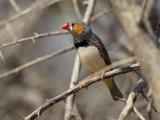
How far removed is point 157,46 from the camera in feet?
4.08

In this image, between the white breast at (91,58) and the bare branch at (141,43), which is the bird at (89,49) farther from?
the bare branch at (141,43)

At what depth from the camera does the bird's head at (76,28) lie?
4.80 metres

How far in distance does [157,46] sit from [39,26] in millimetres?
8244

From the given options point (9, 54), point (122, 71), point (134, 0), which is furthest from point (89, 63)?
point (9, 54)

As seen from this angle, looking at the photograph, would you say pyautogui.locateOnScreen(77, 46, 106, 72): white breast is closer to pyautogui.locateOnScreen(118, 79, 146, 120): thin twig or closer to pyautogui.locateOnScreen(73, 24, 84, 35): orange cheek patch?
pyautogui.locateOnScreen(73, 24, 84, 35): orange cheek patch

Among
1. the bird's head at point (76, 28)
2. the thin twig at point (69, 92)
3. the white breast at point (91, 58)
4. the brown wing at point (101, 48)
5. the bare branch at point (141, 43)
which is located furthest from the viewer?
the bird's head at point (76, 28)

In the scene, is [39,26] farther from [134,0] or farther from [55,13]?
[134,0]

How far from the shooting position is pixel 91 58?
4.42 metres

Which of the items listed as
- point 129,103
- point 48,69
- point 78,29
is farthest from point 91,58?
point 48,69

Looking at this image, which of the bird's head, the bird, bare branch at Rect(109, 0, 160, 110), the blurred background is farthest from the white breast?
bare branch at Rect(109, 0, 160, 110)

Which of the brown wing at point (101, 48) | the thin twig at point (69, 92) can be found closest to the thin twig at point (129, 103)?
the thin twig at point (69, 92)

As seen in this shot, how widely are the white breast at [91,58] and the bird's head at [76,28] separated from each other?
32 centimetres

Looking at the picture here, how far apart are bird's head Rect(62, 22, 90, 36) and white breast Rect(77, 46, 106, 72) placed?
0.32m

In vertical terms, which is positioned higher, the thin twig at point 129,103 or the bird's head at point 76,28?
the bird's head at point 76,28
